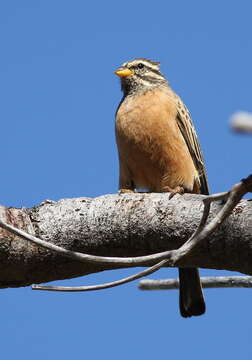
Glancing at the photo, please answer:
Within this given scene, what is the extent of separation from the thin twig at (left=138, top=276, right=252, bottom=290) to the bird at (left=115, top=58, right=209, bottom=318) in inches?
43.9

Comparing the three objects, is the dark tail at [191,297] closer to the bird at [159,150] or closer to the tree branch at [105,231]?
the bird at [159,150]

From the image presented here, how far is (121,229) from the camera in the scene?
4.09 meters

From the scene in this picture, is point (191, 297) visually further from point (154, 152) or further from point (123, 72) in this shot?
point (123, 72)

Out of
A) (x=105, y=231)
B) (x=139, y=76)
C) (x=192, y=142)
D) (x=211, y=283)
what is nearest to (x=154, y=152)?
(x=192, y=142)

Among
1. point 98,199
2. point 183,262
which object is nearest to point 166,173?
point 98,199

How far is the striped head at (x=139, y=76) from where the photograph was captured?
8094mm

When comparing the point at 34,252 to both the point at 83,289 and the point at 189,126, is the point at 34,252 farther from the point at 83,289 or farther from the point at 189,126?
the point at 189,126

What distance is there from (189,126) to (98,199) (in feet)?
10.6

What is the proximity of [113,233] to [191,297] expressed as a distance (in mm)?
2456

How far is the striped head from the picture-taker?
26.6 ft

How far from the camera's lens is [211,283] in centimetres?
514

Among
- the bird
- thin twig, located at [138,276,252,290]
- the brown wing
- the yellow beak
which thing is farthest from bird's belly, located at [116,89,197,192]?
thin twig, located at [138,276,252,290]

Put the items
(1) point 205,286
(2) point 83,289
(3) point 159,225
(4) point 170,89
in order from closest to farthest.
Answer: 1. (2) point 83,289
2. (3) point 159,225
3. (1) point 205,286
4. (4) point 170,89

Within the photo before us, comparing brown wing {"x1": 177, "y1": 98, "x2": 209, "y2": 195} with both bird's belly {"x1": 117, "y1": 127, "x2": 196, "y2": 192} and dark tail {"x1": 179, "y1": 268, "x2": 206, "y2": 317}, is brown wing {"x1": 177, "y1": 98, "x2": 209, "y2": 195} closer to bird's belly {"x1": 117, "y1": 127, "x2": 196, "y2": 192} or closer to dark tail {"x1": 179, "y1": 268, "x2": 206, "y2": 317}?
bird's belly {"x1": 117, "y1": 127, "x2": 196, "y2": 192}
